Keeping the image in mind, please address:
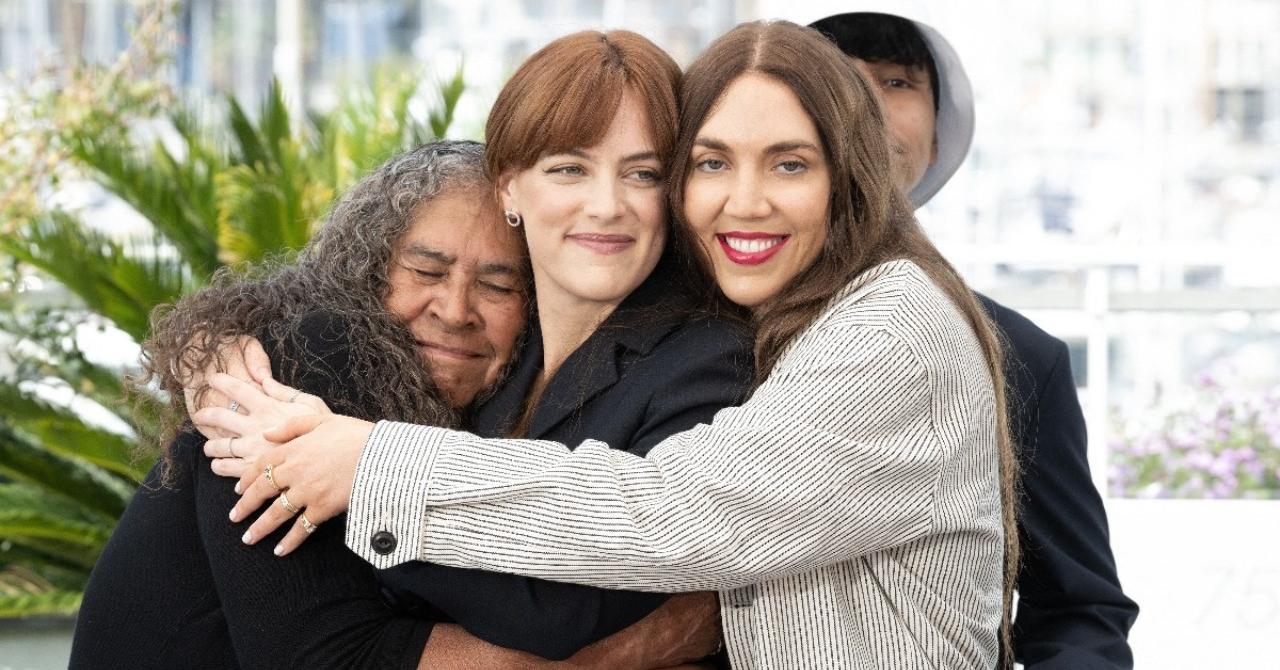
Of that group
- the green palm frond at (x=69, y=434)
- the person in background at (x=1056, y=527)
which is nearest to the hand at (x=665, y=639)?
the person in background at (x=1056, y=527)

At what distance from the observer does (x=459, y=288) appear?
8.75 ft

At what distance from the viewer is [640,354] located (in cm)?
239

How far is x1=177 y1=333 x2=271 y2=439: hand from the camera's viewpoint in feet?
7.59

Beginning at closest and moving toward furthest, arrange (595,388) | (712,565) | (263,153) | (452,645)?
(712,565)
(452,645)
(595,388)
(263,153)

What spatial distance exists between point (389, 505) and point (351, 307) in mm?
540

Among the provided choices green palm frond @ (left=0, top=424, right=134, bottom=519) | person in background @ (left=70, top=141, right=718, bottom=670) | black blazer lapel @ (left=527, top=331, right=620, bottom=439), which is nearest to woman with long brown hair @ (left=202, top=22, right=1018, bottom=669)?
person in background @ (left=70, top=141, right=718, bottom=670)

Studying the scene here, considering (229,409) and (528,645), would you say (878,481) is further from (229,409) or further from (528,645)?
(229,409)

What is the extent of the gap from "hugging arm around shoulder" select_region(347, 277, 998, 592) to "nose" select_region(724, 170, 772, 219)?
29 centimetres

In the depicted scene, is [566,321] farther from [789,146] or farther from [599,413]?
[789,146]

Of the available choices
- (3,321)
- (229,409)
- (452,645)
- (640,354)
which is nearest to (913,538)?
(640,354)

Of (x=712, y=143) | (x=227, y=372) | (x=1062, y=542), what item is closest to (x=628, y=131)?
(x=712, y=143)

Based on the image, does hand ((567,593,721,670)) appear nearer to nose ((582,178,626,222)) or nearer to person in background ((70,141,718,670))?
person in background ((70,141,718,670))

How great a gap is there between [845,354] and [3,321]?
13.7ft

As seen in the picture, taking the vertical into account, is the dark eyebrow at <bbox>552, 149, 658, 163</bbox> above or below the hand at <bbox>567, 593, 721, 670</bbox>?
above
